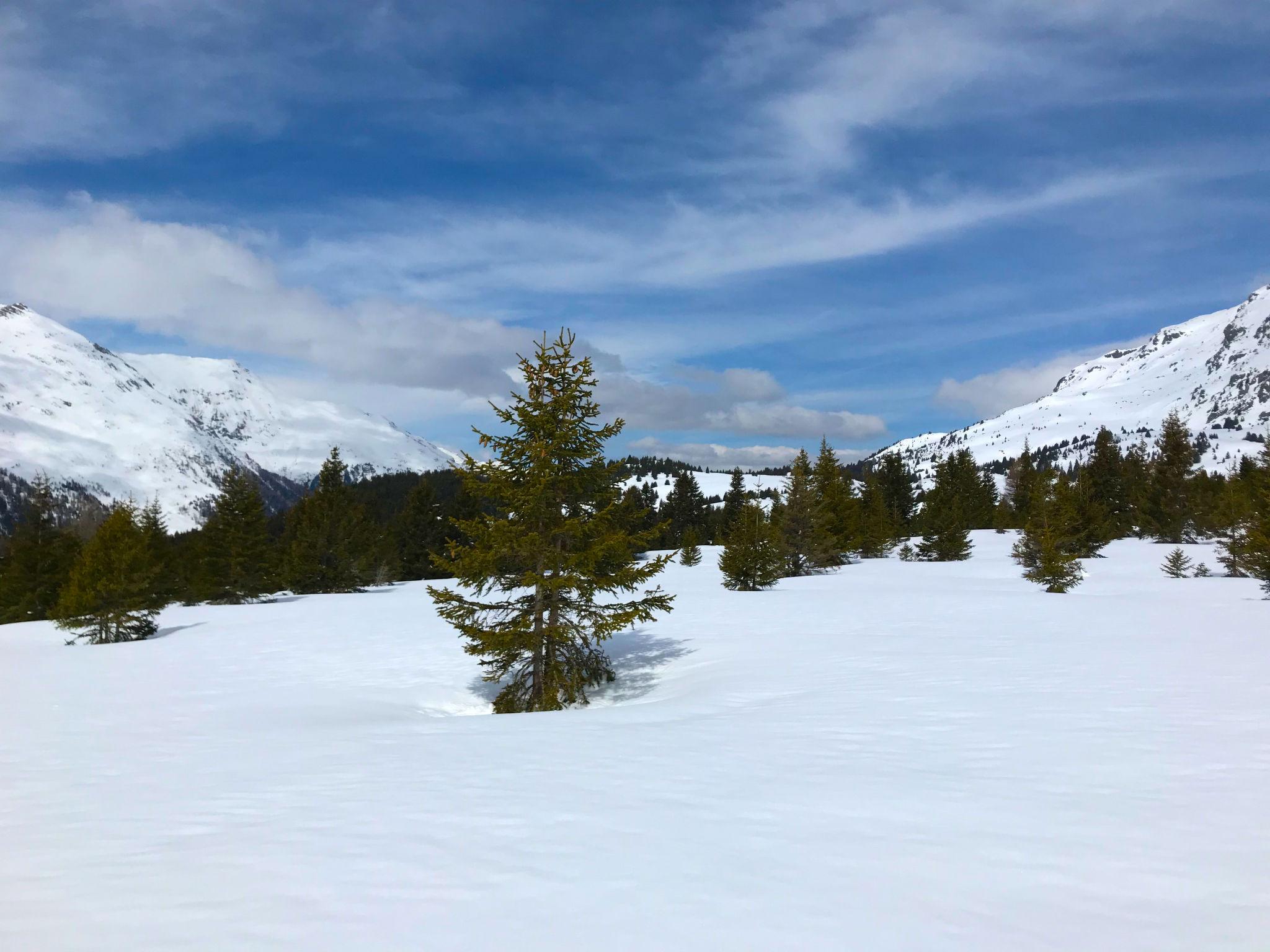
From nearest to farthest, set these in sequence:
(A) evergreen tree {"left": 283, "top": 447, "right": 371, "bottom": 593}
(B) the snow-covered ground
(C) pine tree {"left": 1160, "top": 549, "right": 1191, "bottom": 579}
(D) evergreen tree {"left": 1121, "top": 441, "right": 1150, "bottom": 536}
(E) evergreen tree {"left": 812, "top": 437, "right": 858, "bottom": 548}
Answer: (B) the snow-covered ground, (C) pine tree {"left": 1160, "top": 549, "right": 1191, "bottom": 579}, (A) evergreen tree {"left": 283, "top": 447, "right": 371, "bottom": 593}, (E) evergreen tree {"left": 812, "top": 437, "right": 858, "bottom": 548}, (D) evergreen tree {"left": 1121, "top": 441, "right": 1150, "bottom": 536}

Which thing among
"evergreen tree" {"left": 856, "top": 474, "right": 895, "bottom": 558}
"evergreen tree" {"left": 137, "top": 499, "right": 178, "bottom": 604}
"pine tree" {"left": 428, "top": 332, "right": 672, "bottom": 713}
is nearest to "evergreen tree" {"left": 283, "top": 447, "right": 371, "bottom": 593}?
"evergreen tree" {"left": 137, "top": 499, "right": 178, "bottom": 604}

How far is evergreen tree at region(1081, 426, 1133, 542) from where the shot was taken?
5788 centimetres

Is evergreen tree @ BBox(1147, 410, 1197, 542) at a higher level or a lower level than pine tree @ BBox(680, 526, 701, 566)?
higher

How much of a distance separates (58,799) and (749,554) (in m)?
26.5

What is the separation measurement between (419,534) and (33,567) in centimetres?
2249

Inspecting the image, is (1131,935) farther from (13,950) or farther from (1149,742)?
(13,950)

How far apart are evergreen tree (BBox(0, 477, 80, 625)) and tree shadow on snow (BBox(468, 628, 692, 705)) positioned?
31.9m

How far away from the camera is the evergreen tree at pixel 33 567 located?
Result: 35.0m

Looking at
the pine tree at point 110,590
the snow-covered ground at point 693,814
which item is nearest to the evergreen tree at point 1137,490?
the snow-covered ground at point 693,814

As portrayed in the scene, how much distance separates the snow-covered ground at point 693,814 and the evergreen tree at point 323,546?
22.6 metres

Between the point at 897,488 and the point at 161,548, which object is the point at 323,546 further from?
the point at 897,488

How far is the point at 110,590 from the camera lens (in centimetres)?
2366

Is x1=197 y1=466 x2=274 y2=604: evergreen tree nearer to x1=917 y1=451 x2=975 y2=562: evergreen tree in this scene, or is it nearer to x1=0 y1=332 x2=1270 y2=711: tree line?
x1=0 y1=332 x2=1270 y2=711: tree line

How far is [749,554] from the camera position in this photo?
30.8 m
